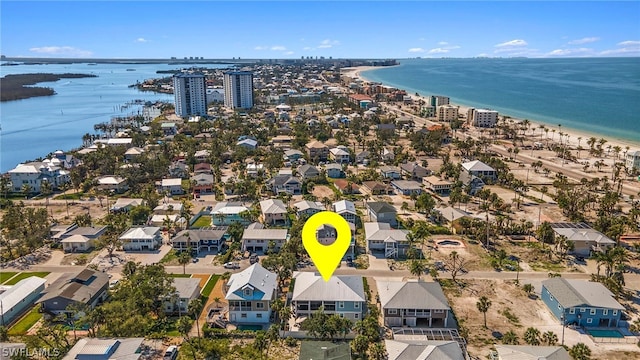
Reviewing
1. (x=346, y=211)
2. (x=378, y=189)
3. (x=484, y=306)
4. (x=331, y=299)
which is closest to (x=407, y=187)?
(x=378, y=189)

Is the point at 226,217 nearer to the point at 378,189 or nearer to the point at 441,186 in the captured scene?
the point at 378,189

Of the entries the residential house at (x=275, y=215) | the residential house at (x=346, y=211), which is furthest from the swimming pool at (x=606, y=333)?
the residential house at (x=275, y=215)

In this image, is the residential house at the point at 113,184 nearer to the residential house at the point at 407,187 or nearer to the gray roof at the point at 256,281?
the gray roof at the point at 256,281

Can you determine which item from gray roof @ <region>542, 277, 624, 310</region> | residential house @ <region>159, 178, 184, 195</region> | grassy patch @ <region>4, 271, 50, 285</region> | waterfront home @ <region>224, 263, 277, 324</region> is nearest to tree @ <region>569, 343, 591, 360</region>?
gray roof @ <region>542, 277, 624, 310</region>

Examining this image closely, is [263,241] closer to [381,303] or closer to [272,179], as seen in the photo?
[381,303]

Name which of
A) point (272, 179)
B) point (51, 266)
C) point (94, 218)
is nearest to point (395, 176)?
point (272, 179)
